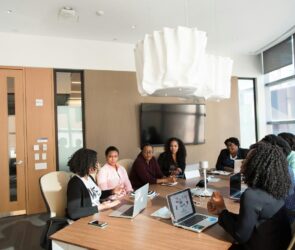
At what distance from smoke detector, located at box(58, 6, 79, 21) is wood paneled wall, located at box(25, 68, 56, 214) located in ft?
3.63

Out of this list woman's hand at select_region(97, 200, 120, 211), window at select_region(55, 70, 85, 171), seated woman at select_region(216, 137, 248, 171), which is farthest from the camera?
window at select_region(55, 70, 85, 171)

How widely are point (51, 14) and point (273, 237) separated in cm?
360

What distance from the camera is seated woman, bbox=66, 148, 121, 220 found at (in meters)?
1.97

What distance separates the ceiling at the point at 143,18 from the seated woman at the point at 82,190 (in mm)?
2106

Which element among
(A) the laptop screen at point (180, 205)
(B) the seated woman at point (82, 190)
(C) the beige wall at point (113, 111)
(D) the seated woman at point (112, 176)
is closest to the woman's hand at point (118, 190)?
(D) the seated woman at point (112, 176)

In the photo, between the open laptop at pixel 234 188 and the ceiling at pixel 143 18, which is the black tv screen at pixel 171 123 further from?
the open laptop at pixel 234 188

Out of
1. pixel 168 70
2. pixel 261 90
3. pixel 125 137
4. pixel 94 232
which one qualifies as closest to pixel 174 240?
pixel 94 232

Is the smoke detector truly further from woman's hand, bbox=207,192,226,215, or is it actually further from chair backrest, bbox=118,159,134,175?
woman's hand, bbox=207,192,226,215

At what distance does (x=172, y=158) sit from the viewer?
3828 mm

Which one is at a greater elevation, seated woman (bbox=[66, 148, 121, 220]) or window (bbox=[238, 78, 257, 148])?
window (bbox=[238, 78, 257, 148])

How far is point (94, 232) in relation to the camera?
169 centimetres

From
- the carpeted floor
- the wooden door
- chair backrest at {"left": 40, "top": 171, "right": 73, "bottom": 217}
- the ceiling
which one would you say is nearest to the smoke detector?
the ceiling

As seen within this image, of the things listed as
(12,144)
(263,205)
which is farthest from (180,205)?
(12,144)

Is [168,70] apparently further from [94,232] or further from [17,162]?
[17,162]
